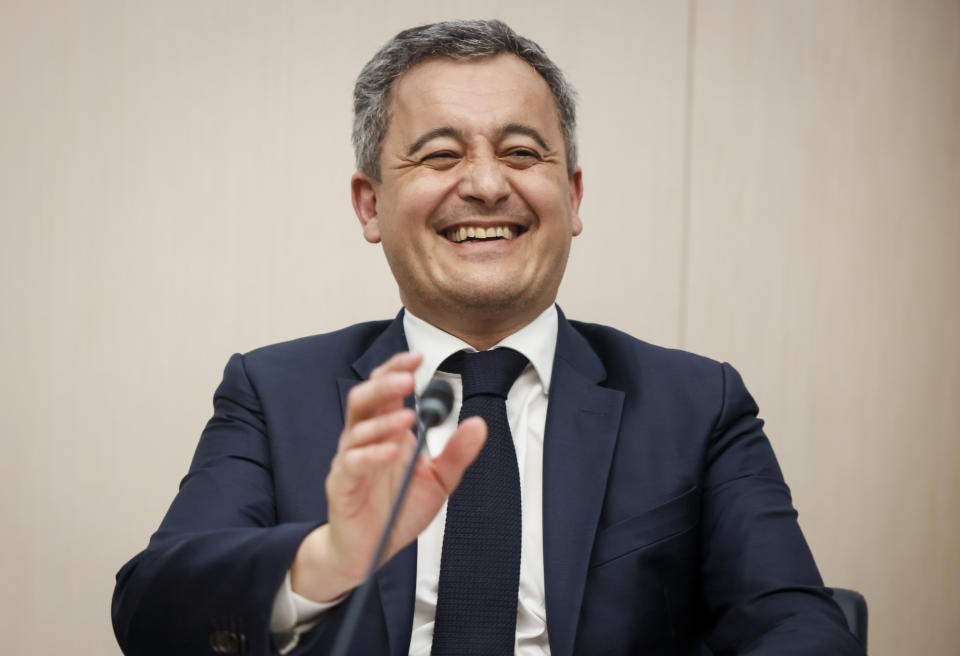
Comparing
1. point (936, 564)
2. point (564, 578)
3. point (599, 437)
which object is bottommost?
point (936, 564)

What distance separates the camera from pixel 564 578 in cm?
139

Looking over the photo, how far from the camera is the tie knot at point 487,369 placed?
1.50 meters

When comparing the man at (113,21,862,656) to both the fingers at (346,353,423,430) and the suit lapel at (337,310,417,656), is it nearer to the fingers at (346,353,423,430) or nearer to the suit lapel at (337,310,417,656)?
the suit lapel at (337,310,417,656)

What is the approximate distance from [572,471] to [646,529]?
141mm

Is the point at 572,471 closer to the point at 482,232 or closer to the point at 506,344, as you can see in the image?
the point at 506,344

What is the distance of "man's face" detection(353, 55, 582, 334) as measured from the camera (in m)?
1.56

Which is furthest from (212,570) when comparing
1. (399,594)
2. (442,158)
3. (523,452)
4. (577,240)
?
(577,240)

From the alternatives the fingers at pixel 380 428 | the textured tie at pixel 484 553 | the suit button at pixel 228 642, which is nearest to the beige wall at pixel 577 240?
the textured tie at pixel 484 553

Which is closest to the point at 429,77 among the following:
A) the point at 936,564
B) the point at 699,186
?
the point at 699,186

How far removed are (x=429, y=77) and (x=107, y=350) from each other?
40.8 inches

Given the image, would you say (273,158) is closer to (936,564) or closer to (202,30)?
(202,30)

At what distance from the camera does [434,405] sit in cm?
86

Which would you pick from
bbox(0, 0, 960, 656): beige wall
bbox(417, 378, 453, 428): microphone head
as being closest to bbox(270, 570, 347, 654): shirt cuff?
bbox(417, 378, 453, 428): microphone head

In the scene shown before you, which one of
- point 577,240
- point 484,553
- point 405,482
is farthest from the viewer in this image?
point 577,240
